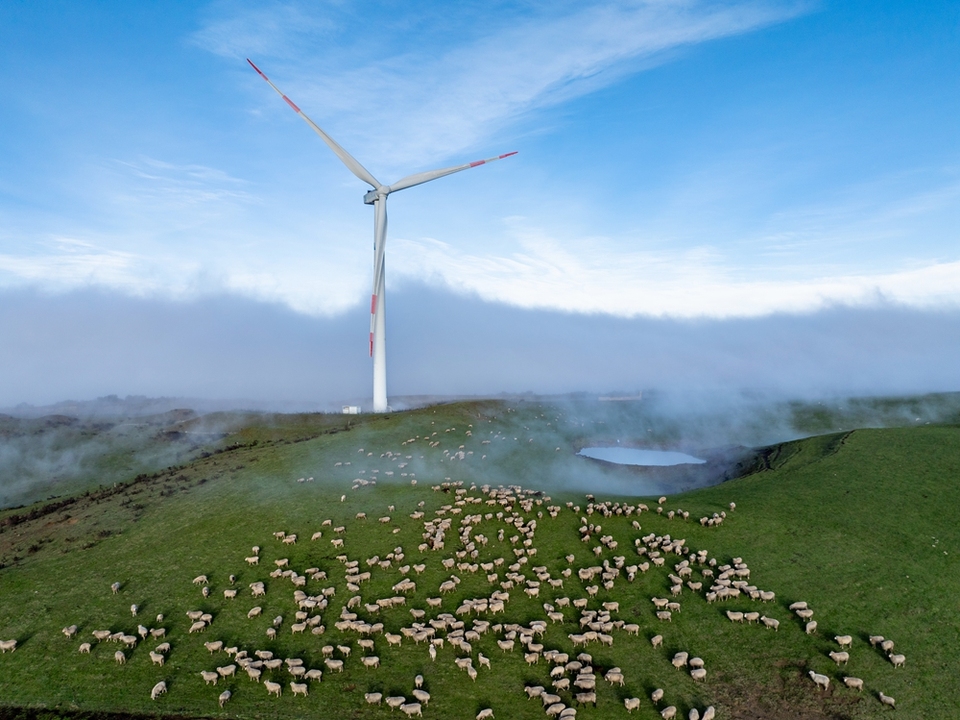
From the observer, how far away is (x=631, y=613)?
30.3 m

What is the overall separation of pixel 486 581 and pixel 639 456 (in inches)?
1794

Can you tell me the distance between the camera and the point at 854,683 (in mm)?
24859

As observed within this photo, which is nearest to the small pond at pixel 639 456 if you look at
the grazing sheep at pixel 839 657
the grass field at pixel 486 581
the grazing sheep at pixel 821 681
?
the grass field at pixel 486 581

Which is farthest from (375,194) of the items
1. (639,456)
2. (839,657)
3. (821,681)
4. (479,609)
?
(821,681)

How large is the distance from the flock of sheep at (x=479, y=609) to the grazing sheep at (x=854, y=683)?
0.05 m

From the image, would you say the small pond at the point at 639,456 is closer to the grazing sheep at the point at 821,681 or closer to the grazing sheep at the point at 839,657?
the grazing sheep at the point at 839,657

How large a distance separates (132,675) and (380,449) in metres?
34.7

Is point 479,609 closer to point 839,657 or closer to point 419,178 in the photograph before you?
point 839,657

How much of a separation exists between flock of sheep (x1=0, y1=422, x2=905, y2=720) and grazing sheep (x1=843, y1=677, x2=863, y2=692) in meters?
0.05

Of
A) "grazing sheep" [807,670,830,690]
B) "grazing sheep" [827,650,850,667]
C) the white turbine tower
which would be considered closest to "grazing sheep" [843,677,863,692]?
"grazing sheep" [807,670,830,690]

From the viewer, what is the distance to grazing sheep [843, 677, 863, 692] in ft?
81.5

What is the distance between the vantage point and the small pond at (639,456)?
229 ft

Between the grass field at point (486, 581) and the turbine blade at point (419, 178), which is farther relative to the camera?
the turbine blade at point (419, 178)

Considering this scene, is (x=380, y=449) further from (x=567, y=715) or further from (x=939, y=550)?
(x=939, y=550)
